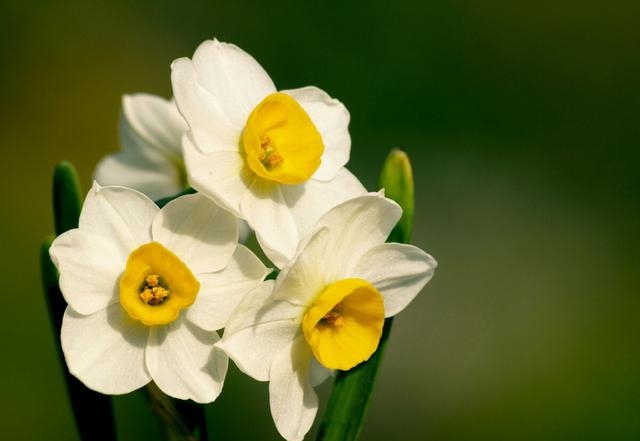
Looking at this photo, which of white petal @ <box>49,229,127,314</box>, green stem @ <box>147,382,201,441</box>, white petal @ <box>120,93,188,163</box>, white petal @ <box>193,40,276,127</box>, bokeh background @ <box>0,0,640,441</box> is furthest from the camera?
bokeh background @ <box>0,0,640,441</box>

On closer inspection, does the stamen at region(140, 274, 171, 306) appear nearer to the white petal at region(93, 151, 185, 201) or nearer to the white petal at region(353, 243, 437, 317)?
the white petal at region(353, 243, 437, 317)

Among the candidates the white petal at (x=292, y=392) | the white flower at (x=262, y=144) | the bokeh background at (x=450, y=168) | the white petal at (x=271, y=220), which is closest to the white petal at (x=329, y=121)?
the white flower at (x=262, y=144)

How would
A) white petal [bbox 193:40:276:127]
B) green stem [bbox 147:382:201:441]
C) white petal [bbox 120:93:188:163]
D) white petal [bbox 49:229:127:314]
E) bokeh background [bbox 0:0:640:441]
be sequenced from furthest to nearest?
bokeh background [bbox 0:0:640:441] → white petal [bbox 120:93:188:163] → white petal [bbox 193:40:276:127] → green stem [bbox 147:382:201:441] → white petal [bbox 49:229:127:314]

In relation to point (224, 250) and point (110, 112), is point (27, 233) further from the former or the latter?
point (224, 250)

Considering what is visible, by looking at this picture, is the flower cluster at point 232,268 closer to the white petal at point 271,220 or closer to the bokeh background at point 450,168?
the white petal at point 271,220

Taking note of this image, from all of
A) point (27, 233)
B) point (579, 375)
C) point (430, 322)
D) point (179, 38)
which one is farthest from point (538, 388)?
point (179, 38)

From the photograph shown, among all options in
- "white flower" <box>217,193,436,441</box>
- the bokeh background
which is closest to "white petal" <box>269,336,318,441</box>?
"white flower" <box>217,193,436,441</box>
